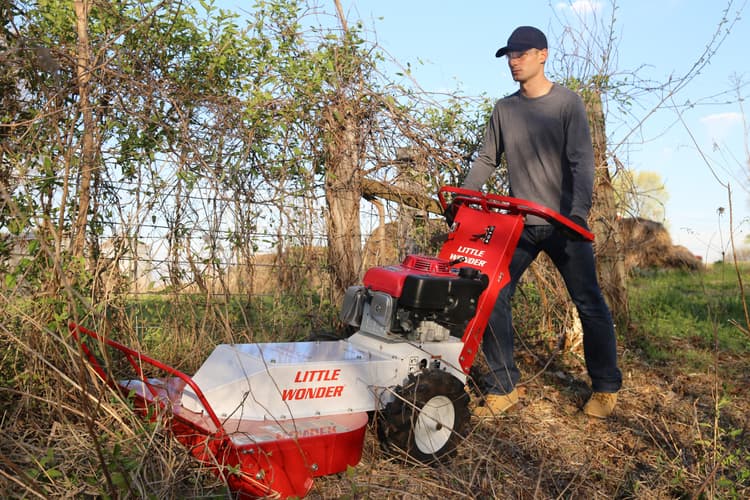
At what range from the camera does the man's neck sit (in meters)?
3.56

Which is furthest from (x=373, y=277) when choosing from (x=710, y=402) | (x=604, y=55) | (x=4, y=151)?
(x=604, y=55)

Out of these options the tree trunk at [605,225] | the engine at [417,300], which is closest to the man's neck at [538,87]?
the engine at [417,300]

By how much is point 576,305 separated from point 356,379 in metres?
1.38

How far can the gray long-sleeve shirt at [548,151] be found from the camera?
3.43m

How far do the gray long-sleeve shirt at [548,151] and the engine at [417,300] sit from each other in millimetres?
613

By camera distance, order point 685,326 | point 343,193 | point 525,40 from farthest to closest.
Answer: point 685,326, point 343,193, point 525,40

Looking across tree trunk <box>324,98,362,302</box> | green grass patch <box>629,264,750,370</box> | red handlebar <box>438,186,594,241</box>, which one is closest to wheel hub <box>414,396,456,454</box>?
red handlebar <box>438,186,594,241</box>

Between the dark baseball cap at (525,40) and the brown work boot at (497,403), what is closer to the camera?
the dark baseball cap at (525,40)

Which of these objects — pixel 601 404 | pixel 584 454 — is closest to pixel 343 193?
pixel 601 404

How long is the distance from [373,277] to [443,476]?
930 mm

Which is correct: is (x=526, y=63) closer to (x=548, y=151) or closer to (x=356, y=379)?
(x=548, y=151)

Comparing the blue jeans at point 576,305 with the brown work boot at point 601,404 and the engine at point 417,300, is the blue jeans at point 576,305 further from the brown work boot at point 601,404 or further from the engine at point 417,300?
the engine at point 417,300

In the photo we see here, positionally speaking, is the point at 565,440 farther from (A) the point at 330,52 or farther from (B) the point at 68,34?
(B) the point at 68,34

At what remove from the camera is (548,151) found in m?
3.57
